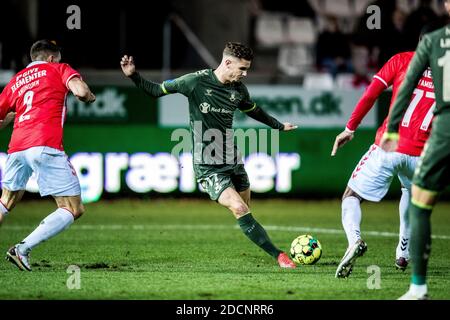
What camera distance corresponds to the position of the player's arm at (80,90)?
8797mm

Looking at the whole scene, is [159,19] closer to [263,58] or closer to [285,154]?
[263,58]

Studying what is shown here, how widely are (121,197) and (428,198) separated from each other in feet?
34.4

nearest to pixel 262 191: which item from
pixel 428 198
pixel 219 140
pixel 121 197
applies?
pixel 121 197

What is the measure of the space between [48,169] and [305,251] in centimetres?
280

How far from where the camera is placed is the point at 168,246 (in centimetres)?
1142

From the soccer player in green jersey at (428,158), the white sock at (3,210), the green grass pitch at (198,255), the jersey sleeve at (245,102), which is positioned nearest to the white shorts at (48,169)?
the white sock at (3,210)

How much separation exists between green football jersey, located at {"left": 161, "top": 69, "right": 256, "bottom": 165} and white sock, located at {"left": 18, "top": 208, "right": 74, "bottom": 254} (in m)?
1.51

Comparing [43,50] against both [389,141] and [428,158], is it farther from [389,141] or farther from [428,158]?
[428,158]

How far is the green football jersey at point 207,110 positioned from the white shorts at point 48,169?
129cm

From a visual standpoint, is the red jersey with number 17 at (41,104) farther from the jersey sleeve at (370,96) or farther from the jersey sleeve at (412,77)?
the jersey sleeve at (412,77)

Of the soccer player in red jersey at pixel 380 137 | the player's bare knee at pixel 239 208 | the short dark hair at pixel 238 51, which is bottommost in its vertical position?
the player's bare knee at pixel 239 208

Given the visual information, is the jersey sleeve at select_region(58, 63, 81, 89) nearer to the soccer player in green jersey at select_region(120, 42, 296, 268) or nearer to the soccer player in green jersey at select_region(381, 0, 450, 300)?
the soccer player in green jersey at select_region(120, 42, 296, 268)

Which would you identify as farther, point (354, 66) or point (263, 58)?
point (263, 58)

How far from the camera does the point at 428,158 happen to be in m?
6.86
